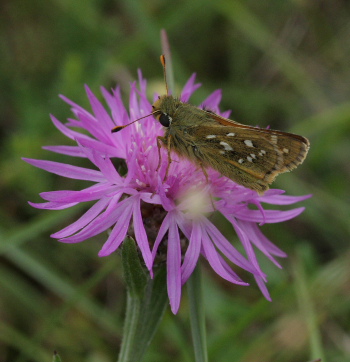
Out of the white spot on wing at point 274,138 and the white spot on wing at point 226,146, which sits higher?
the white spot on wing at point 274,138

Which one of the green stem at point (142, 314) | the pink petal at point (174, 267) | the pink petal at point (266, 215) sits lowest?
the green stem at point (142, 314)

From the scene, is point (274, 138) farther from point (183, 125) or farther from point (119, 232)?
point (119, 232)

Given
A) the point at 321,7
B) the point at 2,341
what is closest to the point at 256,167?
the point at 2,341

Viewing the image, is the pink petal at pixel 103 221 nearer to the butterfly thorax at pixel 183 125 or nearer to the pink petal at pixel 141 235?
the pink petal at pixel 141 235

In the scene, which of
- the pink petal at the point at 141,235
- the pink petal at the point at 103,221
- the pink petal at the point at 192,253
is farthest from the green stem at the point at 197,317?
the pink petal at the point at 103,221

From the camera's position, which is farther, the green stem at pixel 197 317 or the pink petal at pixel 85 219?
the pink petal at pixel 85 219

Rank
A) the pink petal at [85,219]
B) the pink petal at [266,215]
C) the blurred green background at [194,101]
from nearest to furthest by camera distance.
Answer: the pink petal at [85,219] < the pink petal at [266,215] < the blurred green background at [194,101]

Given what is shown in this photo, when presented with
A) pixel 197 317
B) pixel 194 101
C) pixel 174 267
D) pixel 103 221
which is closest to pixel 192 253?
pixel 174 267
